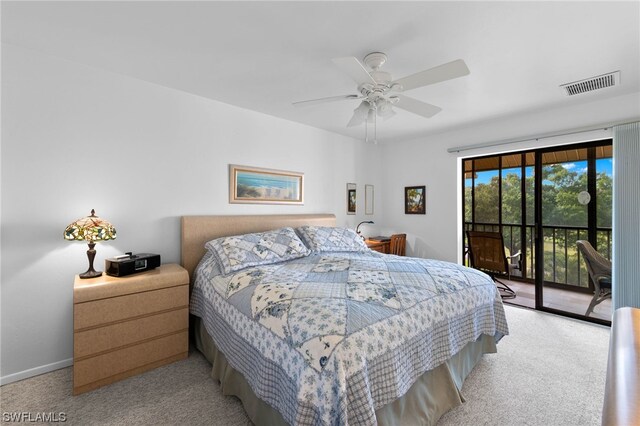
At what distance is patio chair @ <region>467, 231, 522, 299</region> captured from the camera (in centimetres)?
388

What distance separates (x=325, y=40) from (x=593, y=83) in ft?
8.47

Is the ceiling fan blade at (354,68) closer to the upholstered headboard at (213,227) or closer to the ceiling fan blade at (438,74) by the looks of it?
the ceiling fan blade at (438,74)

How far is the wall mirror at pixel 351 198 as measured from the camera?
15.0ft

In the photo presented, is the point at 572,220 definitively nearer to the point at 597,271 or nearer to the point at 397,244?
the point at 597,271

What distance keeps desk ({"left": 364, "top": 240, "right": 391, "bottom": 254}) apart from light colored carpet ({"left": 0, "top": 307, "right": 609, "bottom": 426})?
80.3 inches

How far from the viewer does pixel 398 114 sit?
3.54m

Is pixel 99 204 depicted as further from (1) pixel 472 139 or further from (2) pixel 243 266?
(1) pixel 472 139

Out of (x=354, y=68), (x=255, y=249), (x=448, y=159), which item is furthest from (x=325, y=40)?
(x=448, y=159)

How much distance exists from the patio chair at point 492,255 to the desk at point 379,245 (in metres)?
1.20

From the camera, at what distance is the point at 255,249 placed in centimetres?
262

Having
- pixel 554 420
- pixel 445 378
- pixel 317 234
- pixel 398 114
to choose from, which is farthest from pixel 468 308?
pixel 398 114

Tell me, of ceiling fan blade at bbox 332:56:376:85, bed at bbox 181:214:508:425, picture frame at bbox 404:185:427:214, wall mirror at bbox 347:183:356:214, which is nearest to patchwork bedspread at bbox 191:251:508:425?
bed at bbox 181:214:508:425

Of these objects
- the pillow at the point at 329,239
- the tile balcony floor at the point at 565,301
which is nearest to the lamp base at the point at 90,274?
the pillow at the point at 329,239

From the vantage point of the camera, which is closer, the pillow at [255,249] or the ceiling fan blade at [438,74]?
the ceiling fan blade at [438,74]
